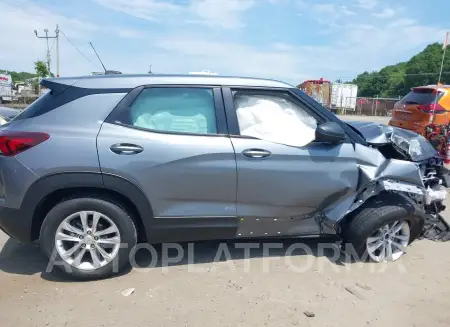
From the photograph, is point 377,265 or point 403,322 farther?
point 377,265

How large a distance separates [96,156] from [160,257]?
4.12 feet

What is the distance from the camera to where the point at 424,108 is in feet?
28.2

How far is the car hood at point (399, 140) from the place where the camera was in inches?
152

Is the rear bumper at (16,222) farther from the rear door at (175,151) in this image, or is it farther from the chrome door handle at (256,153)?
the chrome door handle at (256,153)

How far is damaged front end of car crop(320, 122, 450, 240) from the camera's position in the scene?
3592mm

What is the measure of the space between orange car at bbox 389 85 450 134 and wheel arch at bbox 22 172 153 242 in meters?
7.16

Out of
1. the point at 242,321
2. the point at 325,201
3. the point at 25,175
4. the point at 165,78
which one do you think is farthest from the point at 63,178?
the point at 325,201

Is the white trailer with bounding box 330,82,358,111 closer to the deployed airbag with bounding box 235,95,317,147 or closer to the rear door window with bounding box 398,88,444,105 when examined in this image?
the rear door window with bounding box 398,88,444,105

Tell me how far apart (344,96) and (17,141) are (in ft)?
114

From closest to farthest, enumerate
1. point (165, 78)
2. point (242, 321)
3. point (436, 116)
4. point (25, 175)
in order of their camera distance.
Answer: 1. point (242, 321)
2. point (25, 175)
3. point (165, 78)
4. point (436, 116)

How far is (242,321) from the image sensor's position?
2.78 metres

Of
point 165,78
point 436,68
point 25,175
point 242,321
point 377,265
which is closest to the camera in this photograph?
point 242,321

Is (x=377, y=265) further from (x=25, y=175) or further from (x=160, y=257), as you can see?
(x=25, y=175)

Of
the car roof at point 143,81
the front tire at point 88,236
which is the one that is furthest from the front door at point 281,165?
the front tire at point 88,236
